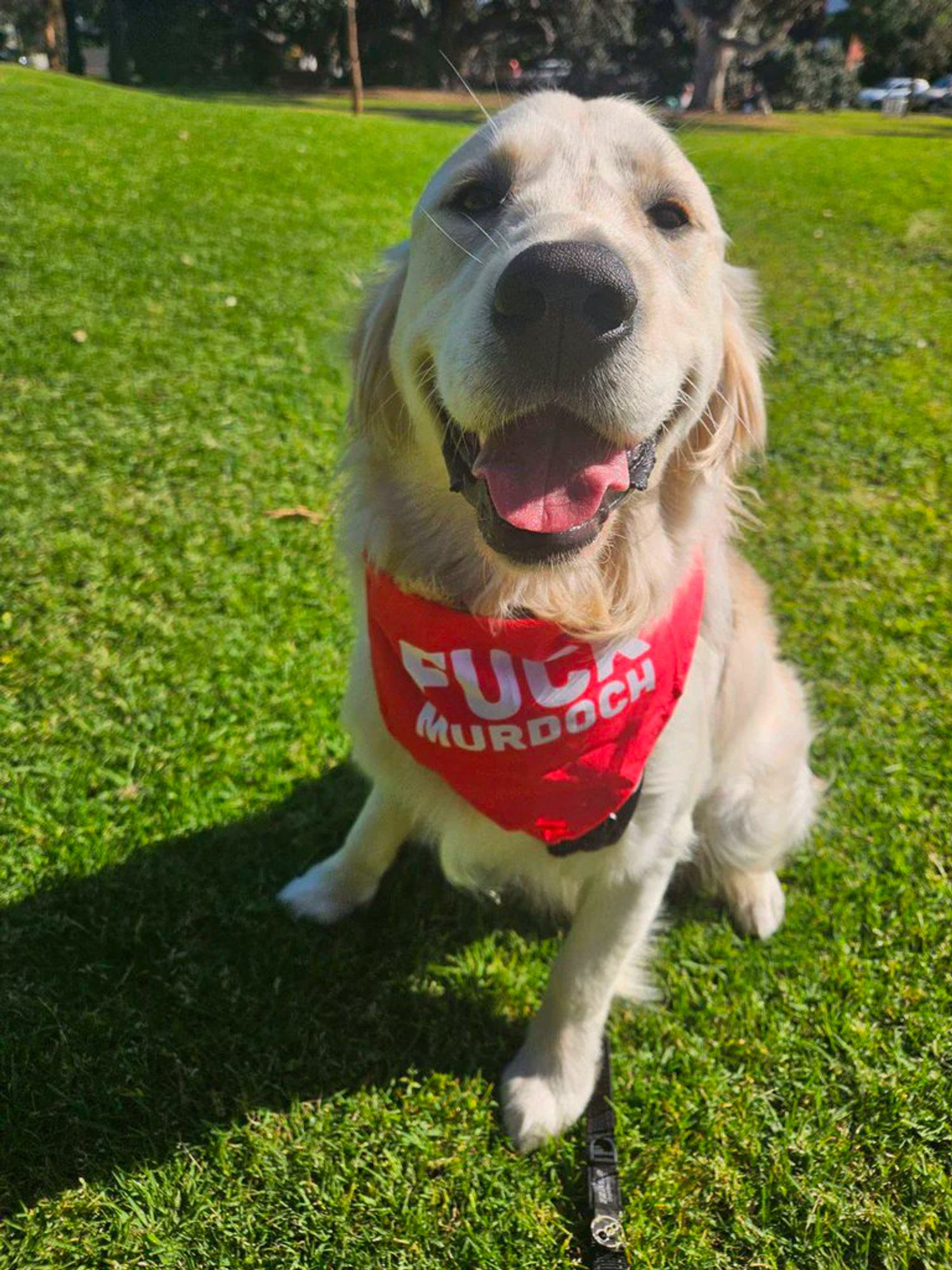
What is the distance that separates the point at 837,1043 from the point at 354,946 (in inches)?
55.4

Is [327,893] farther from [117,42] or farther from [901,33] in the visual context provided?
[901,33]

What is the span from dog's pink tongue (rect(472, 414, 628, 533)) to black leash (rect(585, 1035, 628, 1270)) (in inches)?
60.8

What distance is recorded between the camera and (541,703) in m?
2.03

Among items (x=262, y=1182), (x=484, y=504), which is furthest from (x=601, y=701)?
(x=262, y=1182)

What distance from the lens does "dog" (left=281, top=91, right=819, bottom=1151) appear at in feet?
5.45

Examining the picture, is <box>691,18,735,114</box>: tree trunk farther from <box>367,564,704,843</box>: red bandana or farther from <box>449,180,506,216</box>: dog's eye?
<box>367,564,704,843</box>: red bandana

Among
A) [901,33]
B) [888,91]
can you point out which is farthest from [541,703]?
[901,33]

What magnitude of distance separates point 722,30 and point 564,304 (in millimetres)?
29491

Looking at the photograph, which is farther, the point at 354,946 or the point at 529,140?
the point at 354,946

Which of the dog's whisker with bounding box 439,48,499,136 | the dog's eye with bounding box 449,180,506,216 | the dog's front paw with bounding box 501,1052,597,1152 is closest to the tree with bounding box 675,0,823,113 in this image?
the dog's whisker with bounding box 439,48,499,136

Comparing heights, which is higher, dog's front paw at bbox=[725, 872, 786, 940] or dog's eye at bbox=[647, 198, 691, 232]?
dog's eye at bbox=[647, 198, 691, 232]

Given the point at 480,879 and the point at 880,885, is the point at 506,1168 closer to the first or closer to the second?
the point at 480,879

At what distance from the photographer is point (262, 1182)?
2.07 meters

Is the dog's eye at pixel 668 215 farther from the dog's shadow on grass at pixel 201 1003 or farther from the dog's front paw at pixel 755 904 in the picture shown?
the dog's shadow on grass at pixel 201 1003
